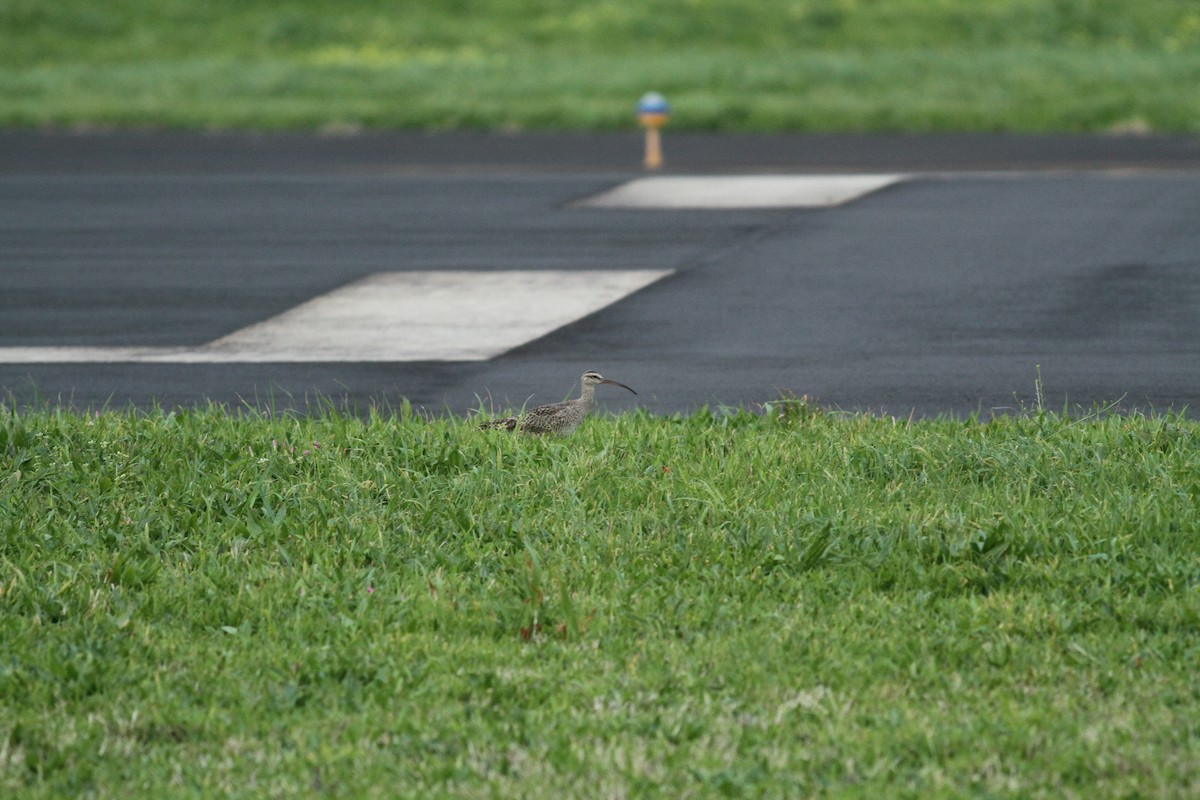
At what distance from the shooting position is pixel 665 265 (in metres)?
14.7

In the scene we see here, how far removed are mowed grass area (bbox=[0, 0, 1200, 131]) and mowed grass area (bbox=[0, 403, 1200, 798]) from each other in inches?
760

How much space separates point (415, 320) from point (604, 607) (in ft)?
21.2

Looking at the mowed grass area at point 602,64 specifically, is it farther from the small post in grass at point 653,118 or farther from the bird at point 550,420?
the bird at point 550,420

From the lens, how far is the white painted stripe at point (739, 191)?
1862cm

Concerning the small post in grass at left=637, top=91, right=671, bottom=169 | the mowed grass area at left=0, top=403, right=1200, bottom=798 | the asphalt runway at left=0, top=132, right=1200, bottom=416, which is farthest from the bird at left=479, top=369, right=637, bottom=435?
the small post in grass at left=637, top=91, right=671, bottom=169

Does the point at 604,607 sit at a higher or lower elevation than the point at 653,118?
lower

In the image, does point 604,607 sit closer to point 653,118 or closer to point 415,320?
point 415,320

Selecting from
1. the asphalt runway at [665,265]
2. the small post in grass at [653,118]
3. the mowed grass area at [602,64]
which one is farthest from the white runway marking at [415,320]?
the mowed grass area at [602,64]

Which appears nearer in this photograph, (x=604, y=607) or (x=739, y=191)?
(x=604, y=607)

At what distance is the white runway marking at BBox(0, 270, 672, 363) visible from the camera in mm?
11281

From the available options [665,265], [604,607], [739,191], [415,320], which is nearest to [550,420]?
[604,607]

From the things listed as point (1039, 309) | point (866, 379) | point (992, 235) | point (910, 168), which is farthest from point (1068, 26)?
point (866, 379)

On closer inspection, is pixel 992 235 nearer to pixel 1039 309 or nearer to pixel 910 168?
pixel 1039 309

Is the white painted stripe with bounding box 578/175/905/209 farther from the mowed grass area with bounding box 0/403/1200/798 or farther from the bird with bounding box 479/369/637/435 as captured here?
the bird with bounding box 479/369/637/435
